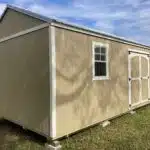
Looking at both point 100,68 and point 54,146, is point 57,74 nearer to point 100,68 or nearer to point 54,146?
point 54,146

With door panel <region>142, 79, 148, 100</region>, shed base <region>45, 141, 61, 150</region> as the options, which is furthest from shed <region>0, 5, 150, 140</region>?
door panel <region>142, 79, 148, 100</region>

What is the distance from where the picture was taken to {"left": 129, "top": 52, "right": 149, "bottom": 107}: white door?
31.4 ft

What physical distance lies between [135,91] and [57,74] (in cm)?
505

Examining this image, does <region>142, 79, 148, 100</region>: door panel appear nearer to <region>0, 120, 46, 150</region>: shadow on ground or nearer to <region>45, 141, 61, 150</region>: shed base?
<region>0, 120, 46, 150</region>: shadow on ground

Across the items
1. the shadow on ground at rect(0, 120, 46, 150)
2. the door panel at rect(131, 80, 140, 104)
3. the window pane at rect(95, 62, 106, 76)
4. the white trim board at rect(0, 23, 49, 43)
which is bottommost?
the shadow on ground at rect(0, 120, 46, 150)

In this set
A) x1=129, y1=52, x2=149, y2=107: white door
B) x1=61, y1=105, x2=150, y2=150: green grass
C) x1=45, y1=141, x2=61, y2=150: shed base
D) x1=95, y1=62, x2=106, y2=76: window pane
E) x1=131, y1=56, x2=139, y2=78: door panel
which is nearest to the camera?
x1=45, y1=141, x2=61, y2=150: shed base

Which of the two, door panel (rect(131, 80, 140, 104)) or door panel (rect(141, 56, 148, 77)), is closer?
door panel (rect(131, 80, 140, 104))

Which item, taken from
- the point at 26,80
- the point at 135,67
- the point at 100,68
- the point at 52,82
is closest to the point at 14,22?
the point at 26,80

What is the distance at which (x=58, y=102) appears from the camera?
19.0 ft

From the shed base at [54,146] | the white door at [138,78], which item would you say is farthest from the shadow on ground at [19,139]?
the white door at [138,78]

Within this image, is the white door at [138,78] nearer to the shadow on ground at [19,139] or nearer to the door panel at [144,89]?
the door panel at [144,89]

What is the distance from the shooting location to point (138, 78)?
10172mm

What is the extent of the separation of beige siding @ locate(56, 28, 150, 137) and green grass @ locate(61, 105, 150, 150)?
25 centimetres

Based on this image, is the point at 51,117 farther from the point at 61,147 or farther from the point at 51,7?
the point at 51,7
